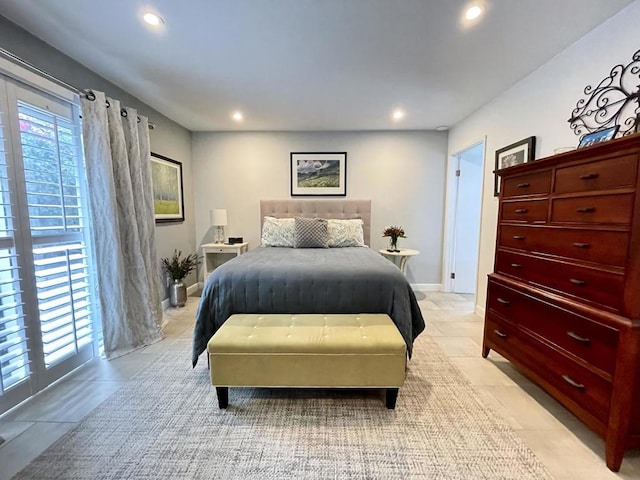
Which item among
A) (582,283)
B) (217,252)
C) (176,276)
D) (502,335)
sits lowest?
(502,335)

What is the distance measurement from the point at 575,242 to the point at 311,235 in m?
2.46

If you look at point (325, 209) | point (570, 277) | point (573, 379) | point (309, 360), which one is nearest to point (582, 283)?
point (570, 277)

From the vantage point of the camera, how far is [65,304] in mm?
1959

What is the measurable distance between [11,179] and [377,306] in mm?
2493

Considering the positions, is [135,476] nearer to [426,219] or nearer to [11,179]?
[11,179]

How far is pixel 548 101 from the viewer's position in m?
2.20

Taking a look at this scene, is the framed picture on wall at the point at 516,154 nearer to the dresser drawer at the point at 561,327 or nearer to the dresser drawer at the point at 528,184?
the dresser drawer at the point at 528,184

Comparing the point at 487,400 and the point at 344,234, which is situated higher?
the point at 344,234

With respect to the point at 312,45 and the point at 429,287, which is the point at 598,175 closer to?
the point at 312,45

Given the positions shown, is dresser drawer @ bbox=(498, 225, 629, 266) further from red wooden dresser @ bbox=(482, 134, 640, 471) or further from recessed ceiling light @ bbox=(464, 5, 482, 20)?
recessed ceiling light @ bbox=(464, 5, 482, 20)

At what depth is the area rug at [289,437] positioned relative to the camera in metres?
1.26

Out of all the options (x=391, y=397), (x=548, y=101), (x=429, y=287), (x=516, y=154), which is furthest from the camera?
Answer: (x=429, y=287)

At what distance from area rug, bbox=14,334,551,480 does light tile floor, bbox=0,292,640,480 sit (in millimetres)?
90

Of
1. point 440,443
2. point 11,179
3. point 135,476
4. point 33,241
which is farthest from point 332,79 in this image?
point 135,476
